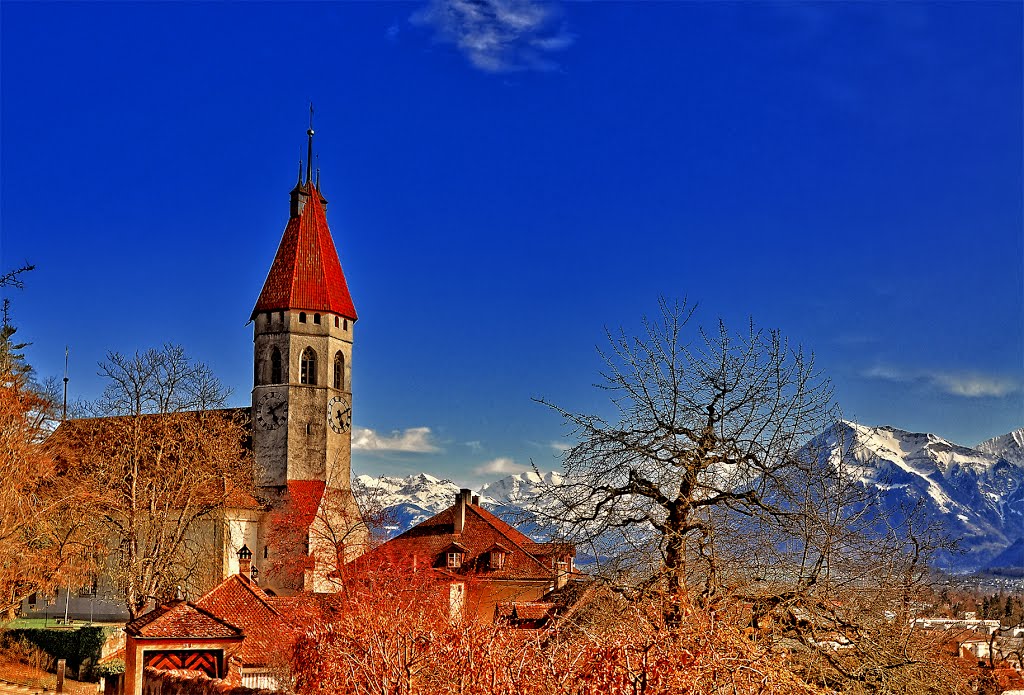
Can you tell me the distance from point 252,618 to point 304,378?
32.4 meters

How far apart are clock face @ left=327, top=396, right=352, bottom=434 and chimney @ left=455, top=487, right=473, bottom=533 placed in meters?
10.6

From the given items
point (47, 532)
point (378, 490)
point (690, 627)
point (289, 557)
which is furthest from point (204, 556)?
point (690, 627)

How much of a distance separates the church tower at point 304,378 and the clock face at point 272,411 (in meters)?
0.06

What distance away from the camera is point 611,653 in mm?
8156

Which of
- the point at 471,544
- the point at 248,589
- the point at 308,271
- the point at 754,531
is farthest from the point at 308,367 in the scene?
the point at 754,531

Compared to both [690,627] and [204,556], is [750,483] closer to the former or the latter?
[690,627]

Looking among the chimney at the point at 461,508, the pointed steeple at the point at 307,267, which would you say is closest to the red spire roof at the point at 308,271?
the pointed steeple at the point at 307,267

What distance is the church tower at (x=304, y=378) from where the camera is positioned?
57.1 meters

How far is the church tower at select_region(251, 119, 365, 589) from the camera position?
57.1 m

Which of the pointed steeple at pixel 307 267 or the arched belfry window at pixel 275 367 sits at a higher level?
the pointed steeple at pixel 307 267

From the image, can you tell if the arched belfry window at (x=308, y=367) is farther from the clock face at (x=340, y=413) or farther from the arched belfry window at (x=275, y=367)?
the clock face at (x=340, y=413)

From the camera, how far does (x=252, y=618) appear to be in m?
27.3

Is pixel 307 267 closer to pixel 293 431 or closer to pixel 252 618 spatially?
pixel 293 431

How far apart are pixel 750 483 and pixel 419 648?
3.97m
